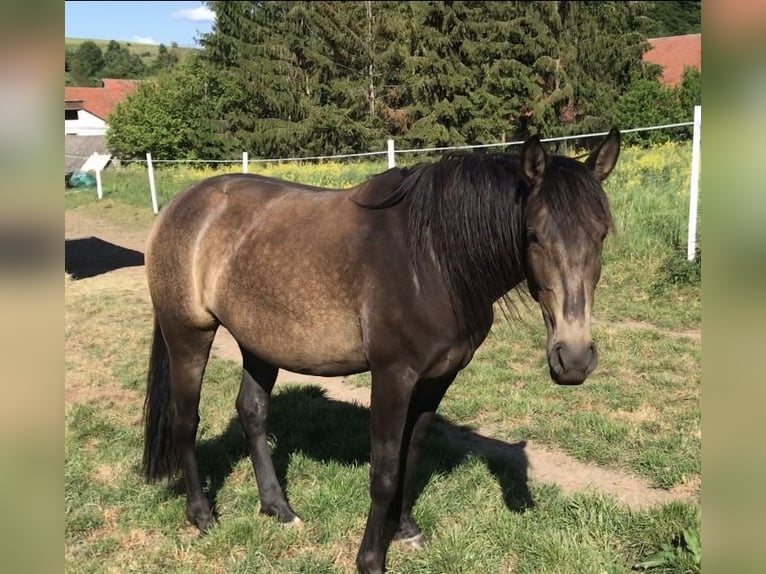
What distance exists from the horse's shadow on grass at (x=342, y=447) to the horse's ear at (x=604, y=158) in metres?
1.81

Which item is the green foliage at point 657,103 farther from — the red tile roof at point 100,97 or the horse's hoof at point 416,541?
the red tile roof at point 100,97

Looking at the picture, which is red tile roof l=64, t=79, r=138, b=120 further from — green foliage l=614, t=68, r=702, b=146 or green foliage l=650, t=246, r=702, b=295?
green foliage l=650, t=246, r=702, b=295

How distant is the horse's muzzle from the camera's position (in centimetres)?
192

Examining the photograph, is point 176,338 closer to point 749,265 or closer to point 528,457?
point 528,457

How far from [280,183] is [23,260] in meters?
2.62

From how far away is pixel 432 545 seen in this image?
282 centimetres

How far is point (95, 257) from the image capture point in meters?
10.7

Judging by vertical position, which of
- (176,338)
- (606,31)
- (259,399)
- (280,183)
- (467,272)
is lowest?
(259,399)

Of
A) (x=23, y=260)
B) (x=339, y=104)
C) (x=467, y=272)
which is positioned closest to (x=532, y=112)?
(x=339, y=104)

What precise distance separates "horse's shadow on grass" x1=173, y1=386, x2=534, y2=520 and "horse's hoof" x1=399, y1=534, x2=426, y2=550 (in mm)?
423

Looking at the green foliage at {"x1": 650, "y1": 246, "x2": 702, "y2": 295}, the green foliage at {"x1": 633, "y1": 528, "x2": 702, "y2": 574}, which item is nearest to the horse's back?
the green foliage at {"x1": 633, "y1": 528, "x2": 702, "y2": 574}

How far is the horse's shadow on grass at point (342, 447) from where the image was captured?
343cm

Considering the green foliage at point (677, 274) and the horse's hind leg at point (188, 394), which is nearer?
the horse's hind leg at point (188, 394)

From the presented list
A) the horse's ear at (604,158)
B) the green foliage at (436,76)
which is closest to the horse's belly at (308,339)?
the horse's ear at (604,158)
